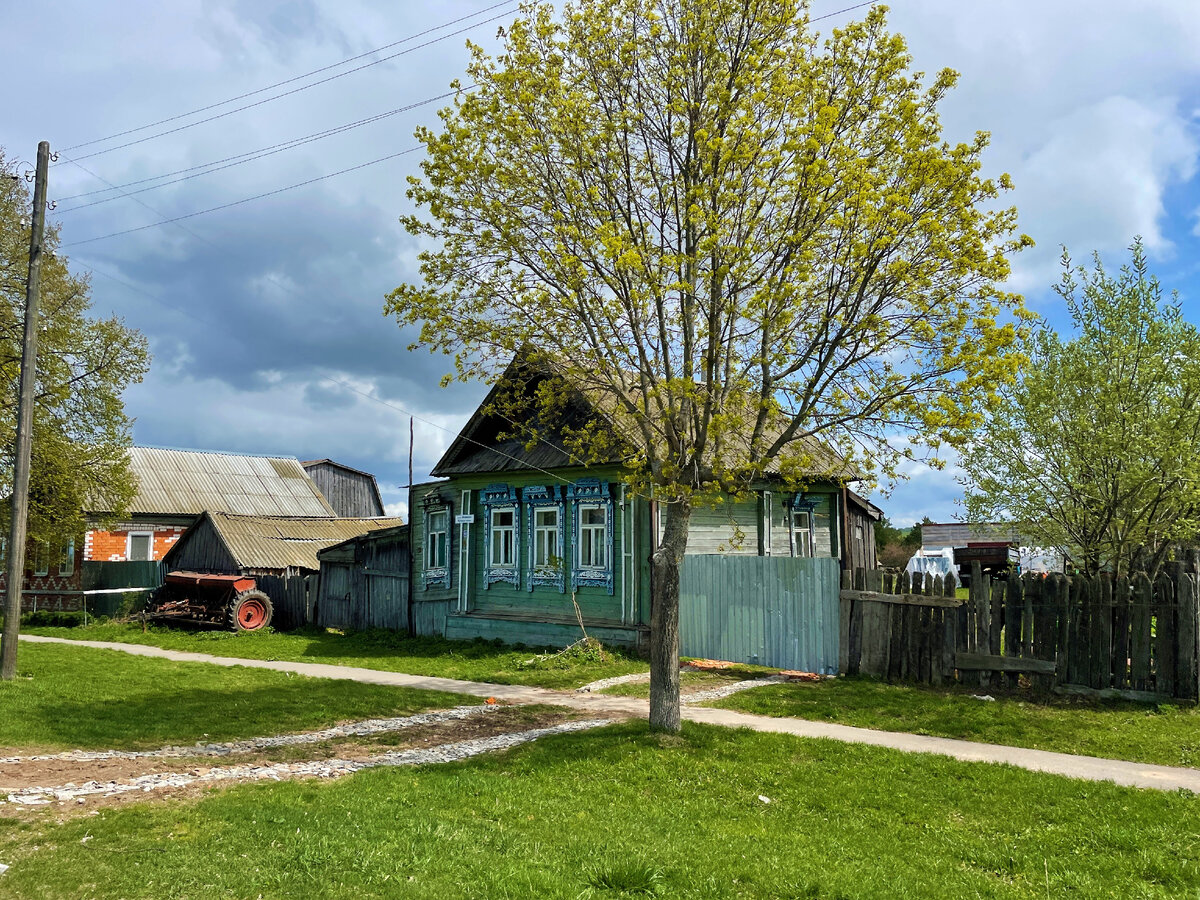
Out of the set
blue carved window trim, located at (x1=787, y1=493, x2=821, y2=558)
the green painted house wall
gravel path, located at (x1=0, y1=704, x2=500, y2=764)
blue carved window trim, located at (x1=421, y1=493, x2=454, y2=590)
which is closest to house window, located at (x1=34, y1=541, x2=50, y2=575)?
blue carved window trim, located at (x1=421, y1=493, x2=454, y2=590)

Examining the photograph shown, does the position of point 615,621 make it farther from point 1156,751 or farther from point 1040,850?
→ point 1040,850

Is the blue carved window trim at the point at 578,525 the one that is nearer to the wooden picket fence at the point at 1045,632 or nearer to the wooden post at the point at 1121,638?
the wooden picket fence at the point at 1045,632

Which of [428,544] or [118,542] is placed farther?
[118,542]

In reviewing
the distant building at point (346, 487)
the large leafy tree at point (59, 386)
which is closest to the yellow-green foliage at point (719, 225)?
the large leafy tree at point (59, 386)

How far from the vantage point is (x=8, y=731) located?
10.3m

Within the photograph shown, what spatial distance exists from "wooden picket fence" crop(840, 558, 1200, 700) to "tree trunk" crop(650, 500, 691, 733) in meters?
4.97

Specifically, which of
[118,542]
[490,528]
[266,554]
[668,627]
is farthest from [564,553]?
[118,542]

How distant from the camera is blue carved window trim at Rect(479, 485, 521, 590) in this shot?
66.1 feet

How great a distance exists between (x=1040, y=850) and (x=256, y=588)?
80.0ft

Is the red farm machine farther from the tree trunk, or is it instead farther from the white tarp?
the white tarp

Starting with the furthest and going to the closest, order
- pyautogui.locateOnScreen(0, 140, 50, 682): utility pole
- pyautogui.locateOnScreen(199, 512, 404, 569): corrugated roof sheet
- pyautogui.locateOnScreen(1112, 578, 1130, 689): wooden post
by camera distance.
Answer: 1. pyautogui.locateOnScreen(199, 512, 404, 569): corrugated roof sheet
2. pyautogui.locateOnScreen(0, 140, 50, 682): utility pole
3. pyautogui.locateOnScreen(1112, 578, 1130, 689): wooden post

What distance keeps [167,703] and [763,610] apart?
962 cm

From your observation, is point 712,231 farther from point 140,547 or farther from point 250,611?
point 140,547

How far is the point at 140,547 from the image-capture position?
114 feet
